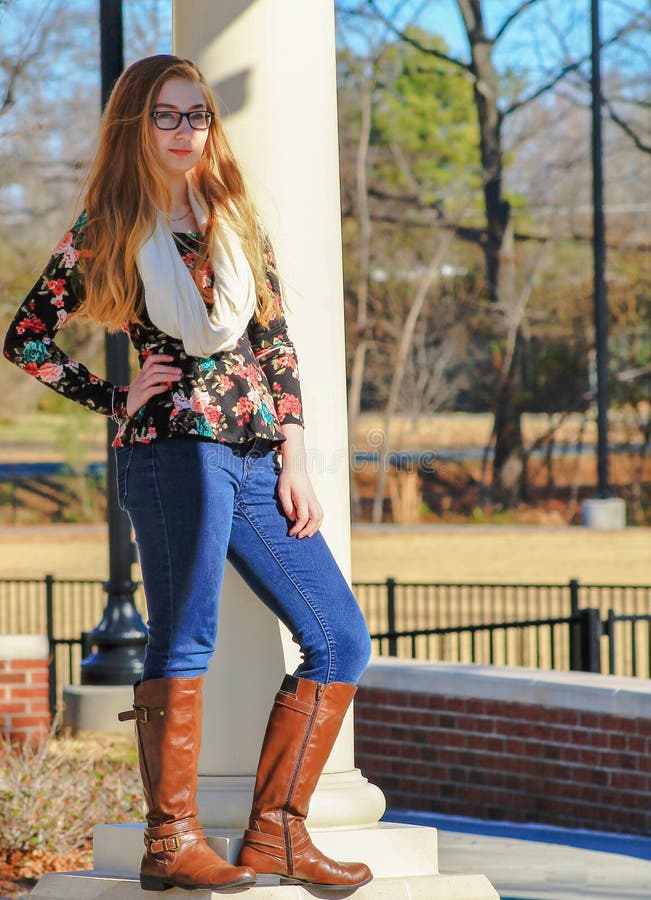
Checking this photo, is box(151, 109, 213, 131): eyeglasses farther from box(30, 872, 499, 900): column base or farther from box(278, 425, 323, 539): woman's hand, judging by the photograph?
box(30, 872, 499, 900): column base

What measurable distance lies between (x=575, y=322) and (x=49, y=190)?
39.2 ft

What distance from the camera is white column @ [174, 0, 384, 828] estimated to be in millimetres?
3893

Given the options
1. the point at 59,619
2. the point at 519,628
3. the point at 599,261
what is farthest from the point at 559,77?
the point at 519,628

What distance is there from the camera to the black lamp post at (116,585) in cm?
817

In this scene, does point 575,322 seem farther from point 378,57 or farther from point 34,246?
point 34,246

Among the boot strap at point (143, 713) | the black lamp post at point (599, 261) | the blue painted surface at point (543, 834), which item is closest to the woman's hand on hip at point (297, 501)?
the boot strap at point (143, 713)

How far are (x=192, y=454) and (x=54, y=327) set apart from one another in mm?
496

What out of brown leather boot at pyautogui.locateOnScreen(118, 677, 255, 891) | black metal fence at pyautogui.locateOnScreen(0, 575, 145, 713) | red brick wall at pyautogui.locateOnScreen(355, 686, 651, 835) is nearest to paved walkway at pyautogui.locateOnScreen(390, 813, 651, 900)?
red brick wall at pyautogui.locateOnScreen(355, 686, 651, 835)

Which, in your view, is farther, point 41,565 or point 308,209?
point 41,565

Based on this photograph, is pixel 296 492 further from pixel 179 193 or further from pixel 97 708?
pixel 97 708

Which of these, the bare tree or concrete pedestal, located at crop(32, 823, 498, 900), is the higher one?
the bare tree

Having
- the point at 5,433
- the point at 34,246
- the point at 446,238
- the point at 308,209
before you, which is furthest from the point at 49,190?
the point at 308,209

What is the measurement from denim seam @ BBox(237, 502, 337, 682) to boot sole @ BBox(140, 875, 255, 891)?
507 mm

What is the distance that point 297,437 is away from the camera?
360 centimetres
